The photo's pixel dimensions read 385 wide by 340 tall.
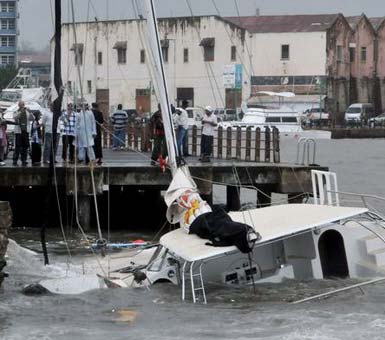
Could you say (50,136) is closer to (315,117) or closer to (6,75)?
(315,117)

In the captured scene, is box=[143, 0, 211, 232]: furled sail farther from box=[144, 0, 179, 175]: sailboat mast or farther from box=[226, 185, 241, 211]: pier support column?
box=[226, 185, 241, 211]: pier support column

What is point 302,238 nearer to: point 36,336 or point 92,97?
point 36,336

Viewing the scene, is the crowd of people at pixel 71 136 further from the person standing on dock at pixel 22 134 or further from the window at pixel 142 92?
the window at pixel 142 92

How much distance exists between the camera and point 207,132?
93.1 ft

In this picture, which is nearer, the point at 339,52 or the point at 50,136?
the point at 50,136

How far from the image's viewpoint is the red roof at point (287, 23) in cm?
9462

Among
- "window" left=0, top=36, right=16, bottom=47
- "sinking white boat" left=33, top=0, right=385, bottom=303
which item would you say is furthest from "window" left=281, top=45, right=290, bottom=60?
"sinking white boat" left=33, top=0, right=385, bottom=303

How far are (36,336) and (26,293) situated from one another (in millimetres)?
2675

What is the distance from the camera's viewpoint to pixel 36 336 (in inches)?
548

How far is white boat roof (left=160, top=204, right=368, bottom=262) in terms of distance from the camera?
599 inches

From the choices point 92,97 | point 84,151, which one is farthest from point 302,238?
point 92,97

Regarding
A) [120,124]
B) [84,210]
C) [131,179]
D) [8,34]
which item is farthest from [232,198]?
[8,34]

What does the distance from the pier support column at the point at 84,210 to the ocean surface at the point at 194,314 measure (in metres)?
7.32

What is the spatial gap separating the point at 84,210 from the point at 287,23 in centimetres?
7365
